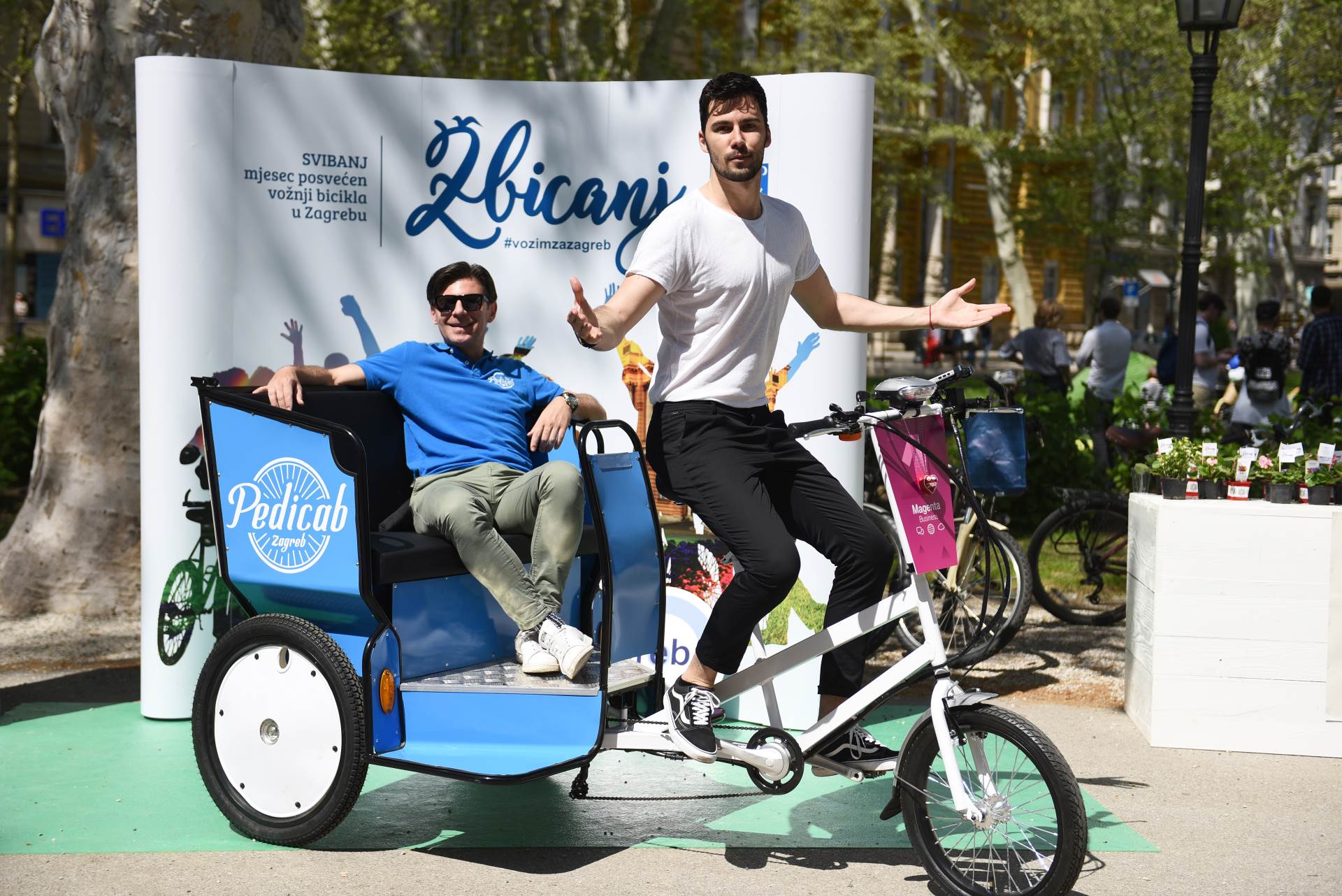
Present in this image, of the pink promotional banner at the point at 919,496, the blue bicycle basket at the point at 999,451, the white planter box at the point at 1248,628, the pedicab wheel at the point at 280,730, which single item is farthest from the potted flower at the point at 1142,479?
the pedicab wheel at the point at 280,730

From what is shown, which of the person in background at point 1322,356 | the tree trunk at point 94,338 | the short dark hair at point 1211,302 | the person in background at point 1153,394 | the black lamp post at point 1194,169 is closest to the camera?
the tree trunk at point 94,338

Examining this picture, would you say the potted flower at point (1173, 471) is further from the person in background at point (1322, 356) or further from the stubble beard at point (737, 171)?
the person in background at point (1322, 356)

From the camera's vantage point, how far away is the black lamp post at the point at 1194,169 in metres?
7.45

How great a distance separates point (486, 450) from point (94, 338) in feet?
11.5

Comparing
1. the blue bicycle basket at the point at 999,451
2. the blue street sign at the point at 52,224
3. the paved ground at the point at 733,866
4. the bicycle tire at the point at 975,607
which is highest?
the blue street sign at the point at 52,224

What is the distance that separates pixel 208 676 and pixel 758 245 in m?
2.07

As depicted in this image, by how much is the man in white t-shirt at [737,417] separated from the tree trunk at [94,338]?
13.3ft

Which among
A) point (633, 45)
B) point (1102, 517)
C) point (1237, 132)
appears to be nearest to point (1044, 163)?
point (1237, 132)

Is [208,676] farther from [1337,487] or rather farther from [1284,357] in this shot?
[1284,357]

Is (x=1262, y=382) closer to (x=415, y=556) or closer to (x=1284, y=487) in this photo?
(x=1284, y=487)

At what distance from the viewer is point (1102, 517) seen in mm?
7738

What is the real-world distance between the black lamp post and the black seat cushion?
428 centimetres

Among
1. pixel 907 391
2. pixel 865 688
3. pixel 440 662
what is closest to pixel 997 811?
pixel 865 688

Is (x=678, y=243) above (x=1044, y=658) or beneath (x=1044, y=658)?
above
